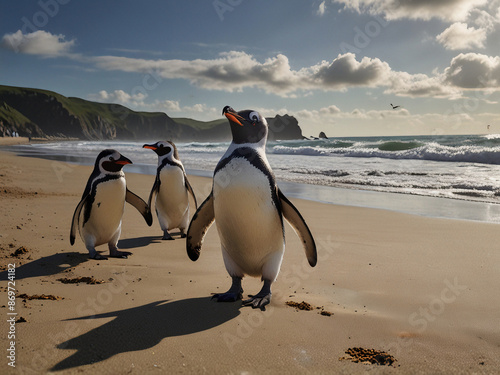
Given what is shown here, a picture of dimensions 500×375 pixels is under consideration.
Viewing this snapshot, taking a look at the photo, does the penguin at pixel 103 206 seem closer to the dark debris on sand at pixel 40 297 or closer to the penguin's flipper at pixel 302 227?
the dark debris on sand at pixel 40 297

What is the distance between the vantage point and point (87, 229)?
485cm

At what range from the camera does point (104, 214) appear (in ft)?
15.9

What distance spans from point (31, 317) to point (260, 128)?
2261 mm

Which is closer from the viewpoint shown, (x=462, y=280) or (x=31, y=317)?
(x=31, y=317)

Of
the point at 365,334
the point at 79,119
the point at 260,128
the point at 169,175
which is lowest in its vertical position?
the point at 365,334

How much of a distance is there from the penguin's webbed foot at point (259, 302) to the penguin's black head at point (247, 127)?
1328 mm

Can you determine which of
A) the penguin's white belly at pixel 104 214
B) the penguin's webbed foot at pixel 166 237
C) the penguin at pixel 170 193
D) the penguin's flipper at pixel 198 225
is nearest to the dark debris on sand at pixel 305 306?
the penguin's flipper at pixel 198 225

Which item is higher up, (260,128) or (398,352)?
(260,128)

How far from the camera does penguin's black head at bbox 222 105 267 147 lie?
11.0 feet

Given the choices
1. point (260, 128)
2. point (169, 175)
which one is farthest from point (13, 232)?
point (260, 128)

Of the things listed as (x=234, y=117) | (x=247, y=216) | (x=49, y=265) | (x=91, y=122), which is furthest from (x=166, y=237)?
(x=91, y=122)

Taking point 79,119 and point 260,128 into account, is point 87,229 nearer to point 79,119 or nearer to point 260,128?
point 260,128

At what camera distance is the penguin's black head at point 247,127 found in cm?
336

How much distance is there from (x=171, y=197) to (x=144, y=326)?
3.81 metres
